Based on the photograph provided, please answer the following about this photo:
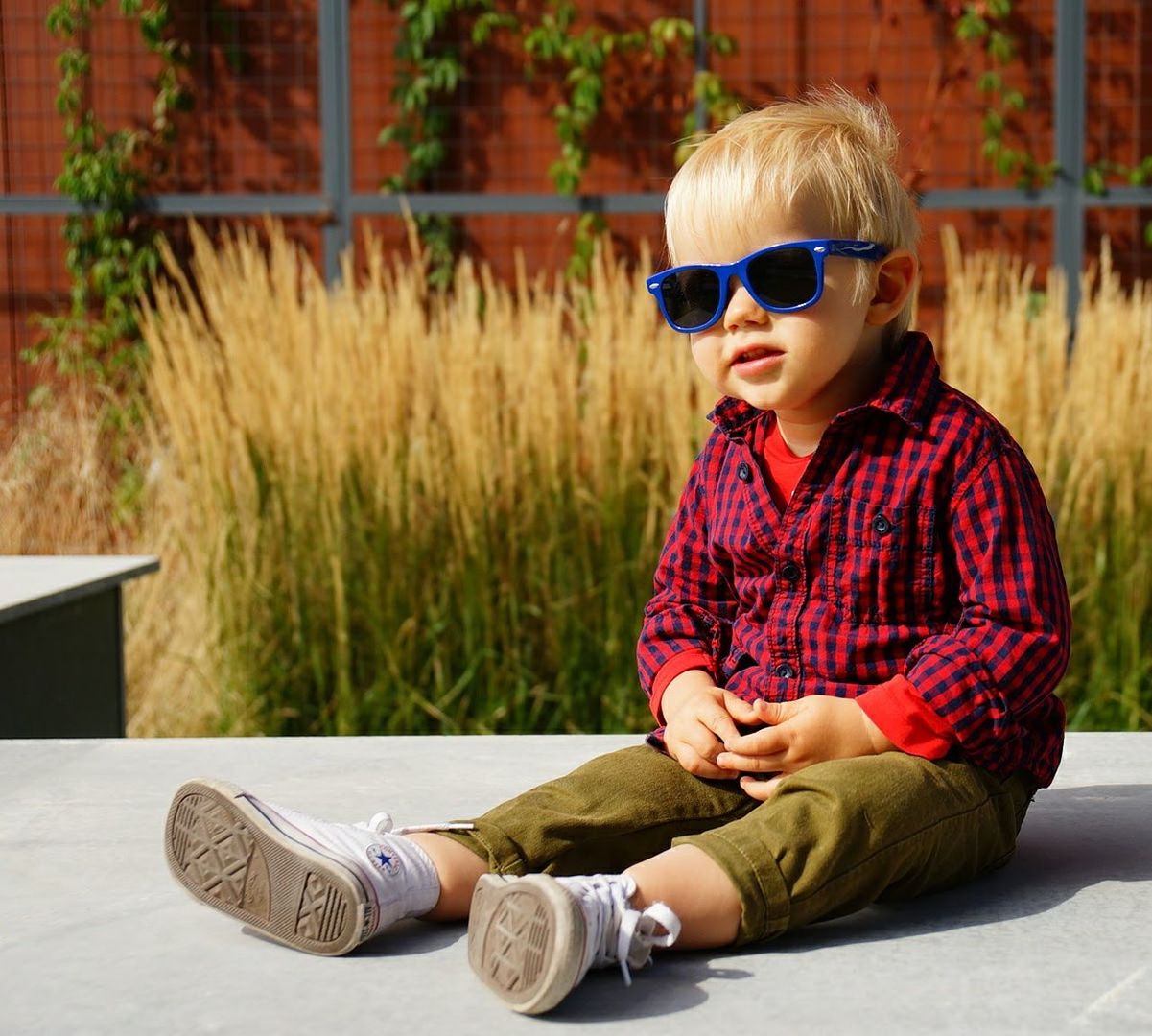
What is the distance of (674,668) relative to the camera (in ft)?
5.92

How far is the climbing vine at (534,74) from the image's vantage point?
22.1ft

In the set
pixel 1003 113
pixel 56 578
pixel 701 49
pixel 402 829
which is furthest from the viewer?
pixel 1003 113

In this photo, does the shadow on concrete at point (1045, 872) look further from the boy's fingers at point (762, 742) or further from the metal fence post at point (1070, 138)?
the metal fence post at point (1070, 138)

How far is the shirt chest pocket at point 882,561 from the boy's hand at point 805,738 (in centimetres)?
11

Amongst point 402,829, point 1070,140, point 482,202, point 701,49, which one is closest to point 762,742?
point 402,829

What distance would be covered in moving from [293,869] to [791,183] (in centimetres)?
82

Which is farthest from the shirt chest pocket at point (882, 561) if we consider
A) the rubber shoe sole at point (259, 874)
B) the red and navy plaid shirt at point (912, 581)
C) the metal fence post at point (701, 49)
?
the metal fence post at point (701, 49)

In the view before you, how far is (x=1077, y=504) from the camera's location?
3486 mm

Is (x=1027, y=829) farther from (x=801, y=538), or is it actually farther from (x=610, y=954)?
(x=610, y=954)

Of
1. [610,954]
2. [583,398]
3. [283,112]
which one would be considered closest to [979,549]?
[610,954]

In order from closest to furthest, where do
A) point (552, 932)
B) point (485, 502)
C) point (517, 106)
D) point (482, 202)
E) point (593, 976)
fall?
point (552, 932)
point (593, 976)
point (485, 502)
point (482, 202)
point (517, 106)

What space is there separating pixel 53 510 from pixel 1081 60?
407 cm

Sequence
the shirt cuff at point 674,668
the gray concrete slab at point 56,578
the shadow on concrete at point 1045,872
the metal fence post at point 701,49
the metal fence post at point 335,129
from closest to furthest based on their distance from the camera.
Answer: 1. the shadow on concrete at point 1045,872
2. the shirt cuff at point 674,668
3. the gray concrete slab at point 56,578
4. the metal fence post at point 335,129
5. the metal fence post at point 701,49

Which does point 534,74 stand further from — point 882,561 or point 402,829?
point 402,829
